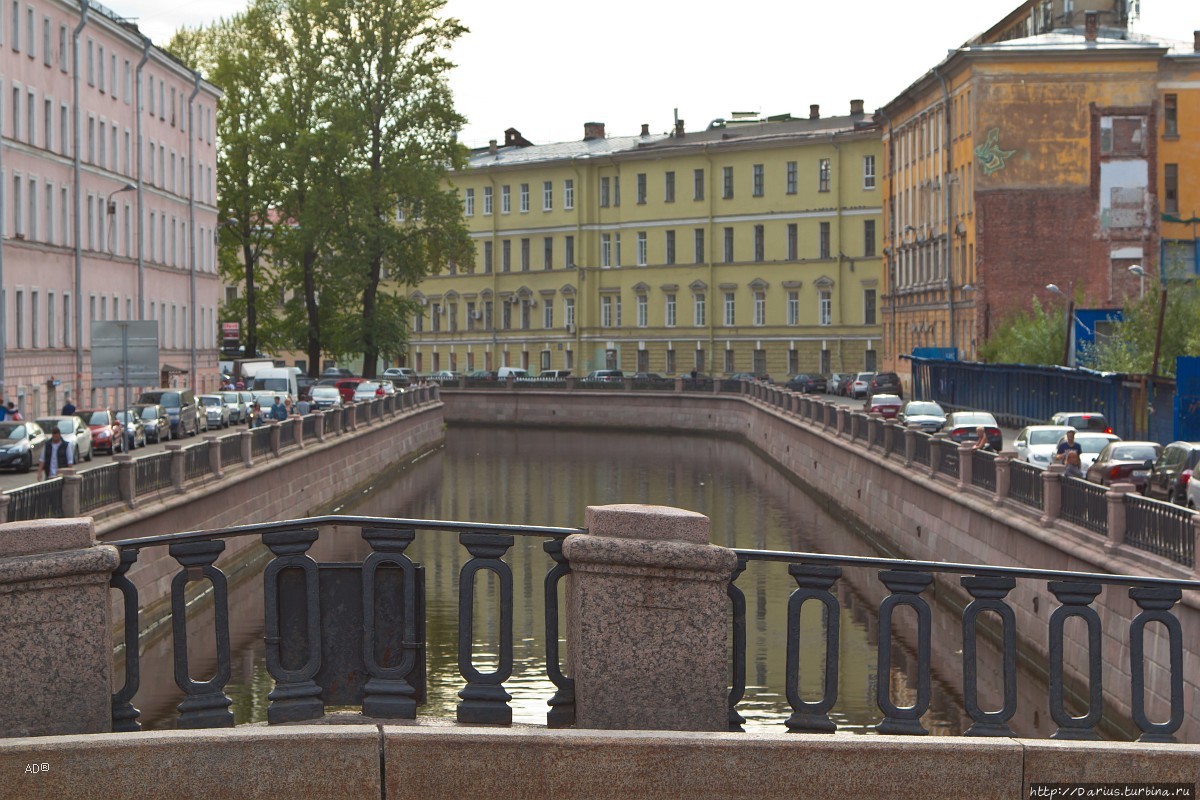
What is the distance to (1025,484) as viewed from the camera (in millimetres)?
25406

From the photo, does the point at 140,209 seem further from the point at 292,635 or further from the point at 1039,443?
the point at 292,635

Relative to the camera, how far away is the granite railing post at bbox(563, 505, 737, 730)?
6.82 m

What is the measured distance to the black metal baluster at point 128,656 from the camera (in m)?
6.83

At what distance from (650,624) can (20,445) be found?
1290 inches

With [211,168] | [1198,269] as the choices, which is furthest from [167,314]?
[1198,269]

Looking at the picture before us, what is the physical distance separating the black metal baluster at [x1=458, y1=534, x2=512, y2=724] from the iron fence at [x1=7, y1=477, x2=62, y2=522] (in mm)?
13983

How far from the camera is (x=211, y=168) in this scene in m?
74.3

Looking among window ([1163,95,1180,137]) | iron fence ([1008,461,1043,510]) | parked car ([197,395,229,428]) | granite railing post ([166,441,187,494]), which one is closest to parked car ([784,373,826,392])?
window ([1163,95,1180,137])

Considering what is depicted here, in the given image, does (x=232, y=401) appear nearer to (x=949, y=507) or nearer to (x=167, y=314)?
(x=167, y=314)

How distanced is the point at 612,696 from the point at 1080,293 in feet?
189

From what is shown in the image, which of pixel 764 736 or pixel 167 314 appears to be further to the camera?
pixel 167 314

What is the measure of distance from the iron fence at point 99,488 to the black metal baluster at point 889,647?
17.3m

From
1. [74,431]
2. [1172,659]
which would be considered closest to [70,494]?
[1172,659]

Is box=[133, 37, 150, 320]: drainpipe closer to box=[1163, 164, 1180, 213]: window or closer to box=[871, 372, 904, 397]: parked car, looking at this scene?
box=[871, 372, 904, 397]: parked car
